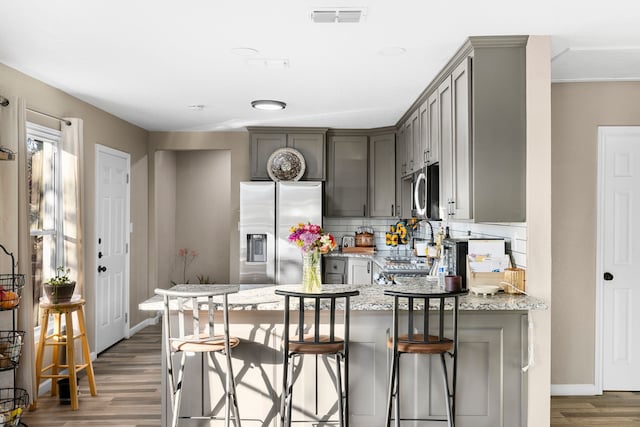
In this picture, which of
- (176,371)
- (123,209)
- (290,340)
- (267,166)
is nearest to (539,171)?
(290,340)

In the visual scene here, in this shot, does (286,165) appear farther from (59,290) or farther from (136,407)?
(136,407)

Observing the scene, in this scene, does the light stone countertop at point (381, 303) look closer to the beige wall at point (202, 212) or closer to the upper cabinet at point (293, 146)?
the upper cabinet at point (293, 146)

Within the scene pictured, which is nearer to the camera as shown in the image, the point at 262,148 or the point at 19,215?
the point at 19,215

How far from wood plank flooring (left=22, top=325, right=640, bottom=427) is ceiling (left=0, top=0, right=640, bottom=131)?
7.99ft

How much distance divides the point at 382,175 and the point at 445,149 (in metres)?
2.63

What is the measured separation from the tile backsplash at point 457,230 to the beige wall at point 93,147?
2314mm

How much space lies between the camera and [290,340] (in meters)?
2.64

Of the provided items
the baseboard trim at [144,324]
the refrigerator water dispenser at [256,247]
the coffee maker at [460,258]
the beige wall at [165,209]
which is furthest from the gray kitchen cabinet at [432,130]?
the baseboard trim at [144,324]

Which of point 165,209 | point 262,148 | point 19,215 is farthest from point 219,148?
point 19,215

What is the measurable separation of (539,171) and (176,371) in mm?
2415

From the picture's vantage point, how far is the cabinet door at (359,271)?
19.1 ft

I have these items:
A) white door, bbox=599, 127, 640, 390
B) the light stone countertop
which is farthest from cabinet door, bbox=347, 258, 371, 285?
the light stone countertop

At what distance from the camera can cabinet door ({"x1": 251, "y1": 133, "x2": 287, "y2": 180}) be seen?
6.14 m

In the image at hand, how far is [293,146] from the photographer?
6.14 m
